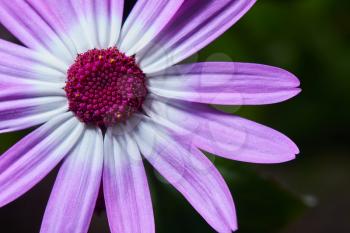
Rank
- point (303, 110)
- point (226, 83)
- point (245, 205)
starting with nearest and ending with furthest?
point (226, 83) → point (245, 205) → point (303, 110)

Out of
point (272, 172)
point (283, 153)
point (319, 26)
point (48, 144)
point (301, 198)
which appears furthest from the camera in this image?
point (272, 172)

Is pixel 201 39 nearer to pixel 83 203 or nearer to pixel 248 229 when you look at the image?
pixel 83 203

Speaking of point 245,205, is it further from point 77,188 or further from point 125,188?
point 77,188

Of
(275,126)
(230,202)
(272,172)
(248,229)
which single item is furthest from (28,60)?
(272,172)

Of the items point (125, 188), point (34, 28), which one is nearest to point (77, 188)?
point (125, 188)

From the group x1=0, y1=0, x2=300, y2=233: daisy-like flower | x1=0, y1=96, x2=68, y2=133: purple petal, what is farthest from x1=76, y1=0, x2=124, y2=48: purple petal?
x1=0, y1=96, x2=68, y2=133: purple petal

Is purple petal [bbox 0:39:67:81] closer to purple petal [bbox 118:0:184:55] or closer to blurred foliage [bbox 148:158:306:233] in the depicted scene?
purple petal [bbox 118:0:184:55]

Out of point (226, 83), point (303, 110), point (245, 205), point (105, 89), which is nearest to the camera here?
point (226, 83)
